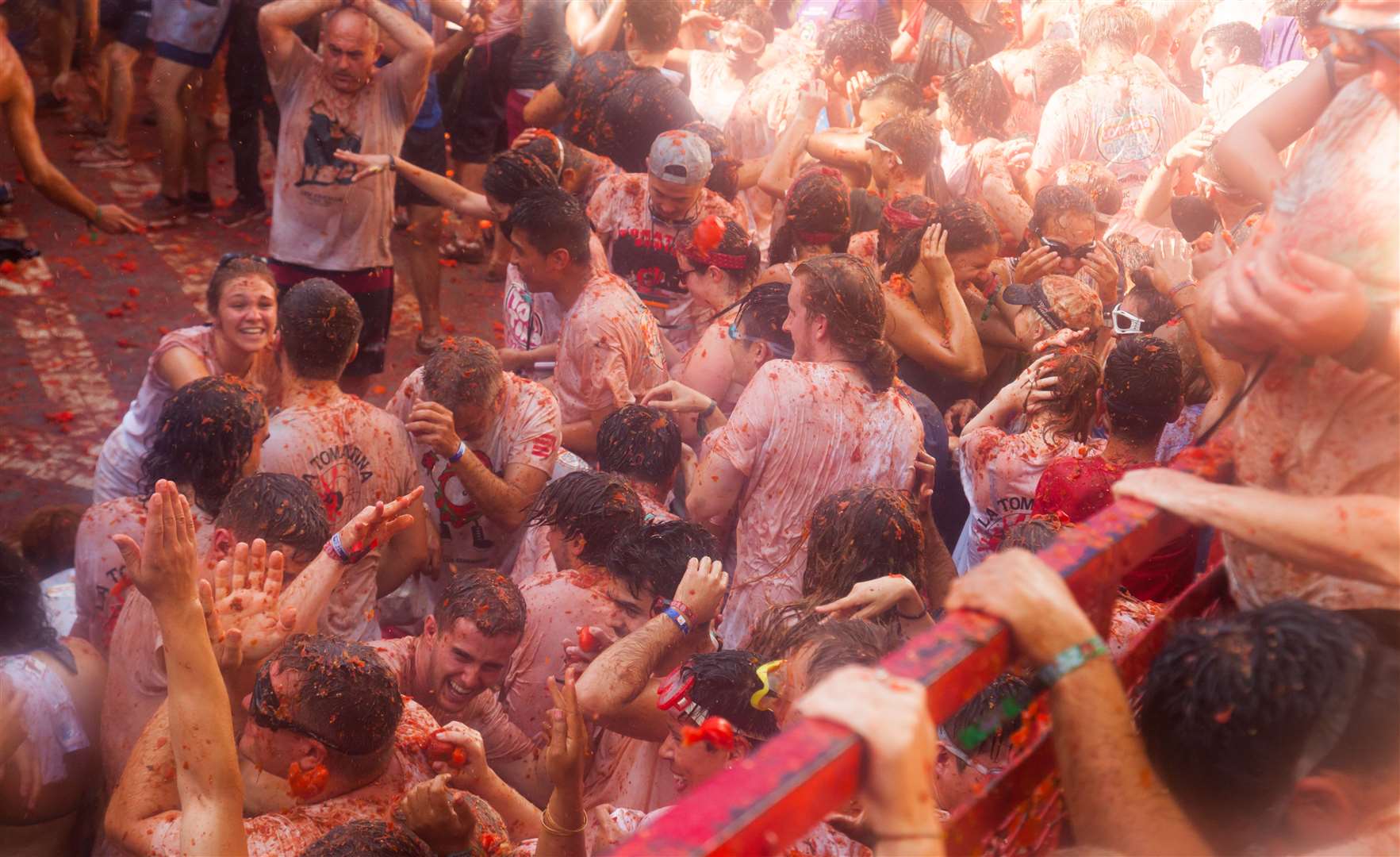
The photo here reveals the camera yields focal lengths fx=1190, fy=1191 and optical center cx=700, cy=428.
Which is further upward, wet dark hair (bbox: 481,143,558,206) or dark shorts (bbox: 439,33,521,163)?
wet dark hair (bbox: 481,143,558,206)

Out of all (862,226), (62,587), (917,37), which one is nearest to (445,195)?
(862,226)

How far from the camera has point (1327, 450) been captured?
6.94 ft

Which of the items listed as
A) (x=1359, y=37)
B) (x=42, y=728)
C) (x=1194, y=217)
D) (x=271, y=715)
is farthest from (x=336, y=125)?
(x=1359, y=37)

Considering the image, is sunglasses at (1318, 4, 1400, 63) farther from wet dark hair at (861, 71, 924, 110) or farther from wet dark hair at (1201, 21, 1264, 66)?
wet dark hair at (1201, 21, 1264, 66)

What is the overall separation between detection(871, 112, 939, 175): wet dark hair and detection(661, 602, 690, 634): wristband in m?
4.06

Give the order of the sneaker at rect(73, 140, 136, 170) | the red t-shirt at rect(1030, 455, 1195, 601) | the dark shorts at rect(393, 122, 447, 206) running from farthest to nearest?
the sneaker at rect(73, 140, 136, 170) < the dark shorts at rect(393, 122, 447, 206) < the red t-shirt at rect(1030, 455, 1195, 601)

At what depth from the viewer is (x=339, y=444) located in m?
4.33

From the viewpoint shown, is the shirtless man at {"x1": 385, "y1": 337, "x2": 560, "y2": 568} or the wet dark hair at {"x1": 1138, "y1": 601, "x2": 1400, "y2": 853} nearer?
the wet dark hair at {"x1": 1138, "y1": 601, "x2": 1400, "y2": 853}

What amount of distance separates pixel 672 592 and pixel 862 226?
3.70 meters

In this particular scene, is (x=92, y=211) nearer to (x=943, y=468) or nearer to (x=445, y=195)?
(x=445, y=195)

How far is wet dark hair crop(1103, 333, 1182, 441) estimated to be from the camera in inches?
164

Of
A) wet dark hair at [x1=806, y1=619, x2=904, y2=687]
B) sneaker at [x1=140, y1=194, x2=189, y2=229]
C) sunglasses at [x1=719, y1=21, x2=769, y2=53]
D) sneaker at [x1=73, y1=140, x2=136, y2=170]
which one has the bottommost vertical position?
sneaker at [x1=140, y1=194, x2=189, y2=229]

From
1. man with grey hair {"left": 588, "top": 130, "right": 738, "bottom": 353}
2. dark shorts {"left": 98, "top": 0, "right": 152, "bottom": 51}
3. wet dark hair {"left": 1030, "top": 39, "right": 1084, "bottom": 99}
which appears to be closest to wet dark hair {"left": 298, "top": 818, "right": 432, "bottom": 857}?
man with grey hair {"left": 588, "top": 130, "right": 738, "bottom": 353}

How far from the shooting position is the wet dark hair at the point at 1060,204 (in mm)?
6062
